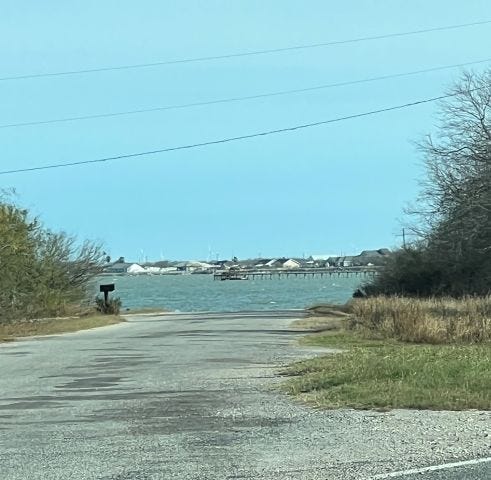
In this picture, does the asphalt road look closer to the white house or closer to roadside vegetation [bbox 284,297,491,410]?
roadside vegetation [bbox 284,297,491,410]

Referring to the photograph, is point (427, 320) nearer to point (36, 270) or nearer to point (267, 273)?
point (36, 270)

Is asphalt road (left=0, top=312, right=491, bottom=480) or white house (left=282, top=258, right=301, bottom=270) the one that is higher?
white house (left=282, top=258, right=301, bottom=270)

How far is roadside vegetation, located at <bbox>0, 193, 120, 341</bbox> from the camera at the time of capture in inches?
1421

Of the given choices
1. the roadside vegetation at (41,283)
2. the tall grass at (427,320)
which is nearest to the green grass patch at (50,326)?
the roadside vegetation at (41,283)

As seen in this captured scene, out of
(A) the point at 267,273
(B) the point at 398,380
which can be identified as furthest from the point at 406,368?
(A) the point at 267,273

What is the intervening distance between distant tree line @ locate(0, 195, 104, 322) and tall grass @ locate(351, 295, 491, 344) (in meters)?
13.0

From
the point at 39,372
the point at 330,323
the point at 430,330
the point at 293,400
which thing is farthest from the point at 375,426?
the point at 330,323

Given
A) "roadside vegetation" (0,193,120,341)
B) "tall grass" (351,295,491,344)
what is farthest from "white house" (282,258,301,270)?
"tall grass" (351,295,491,344)

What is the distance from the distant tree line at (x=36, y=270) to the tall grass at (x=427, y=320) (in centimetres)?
1303

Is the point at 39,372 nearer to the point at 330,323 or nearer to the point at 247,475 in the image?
the point at 247,475

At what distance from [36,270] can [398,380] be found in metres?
28.5

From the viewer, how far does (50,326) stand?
38312 mm

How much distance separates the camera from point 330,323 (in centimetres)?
3650

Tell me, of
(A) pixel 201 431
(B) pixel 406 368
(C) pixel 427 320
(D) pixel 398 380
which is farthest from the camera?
(C) pixel 427 320
